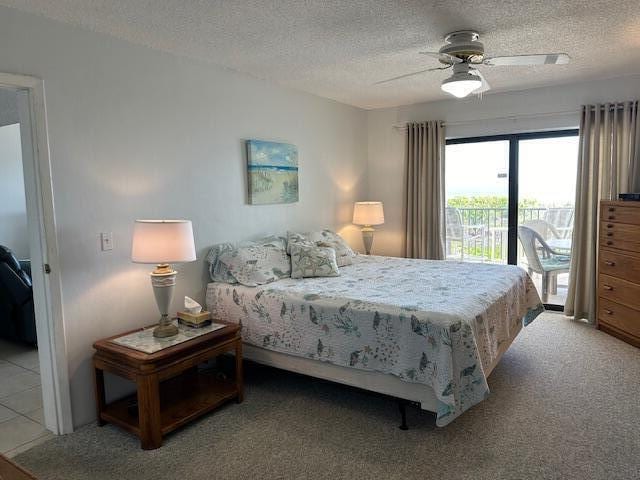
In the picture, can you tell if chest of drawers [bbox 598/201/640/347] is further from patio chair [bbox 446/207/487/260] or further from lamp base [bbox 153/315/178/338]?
lamp base [bbox 153/315/178/338]

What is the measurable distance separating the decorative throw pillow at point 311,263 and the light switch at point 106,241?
1436 mm

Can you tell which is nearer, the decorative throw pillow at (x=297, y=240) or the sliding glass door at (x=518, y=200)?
the decorative throw pillow at (x=297, y=240)

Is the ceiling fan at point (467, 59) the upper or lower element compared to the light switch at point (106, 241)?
upper

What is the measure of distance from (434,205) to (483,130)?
3.29ft

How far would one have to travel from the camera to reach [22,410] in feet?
10.0

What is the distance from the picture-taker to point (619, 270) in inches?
161

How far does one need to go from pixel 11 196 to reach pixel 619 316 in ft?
23.1

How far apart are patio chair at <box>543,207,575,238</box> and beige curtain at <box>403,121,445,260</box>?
1.16 metres

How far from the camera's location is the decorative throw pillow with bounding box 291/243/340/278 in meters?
3.78

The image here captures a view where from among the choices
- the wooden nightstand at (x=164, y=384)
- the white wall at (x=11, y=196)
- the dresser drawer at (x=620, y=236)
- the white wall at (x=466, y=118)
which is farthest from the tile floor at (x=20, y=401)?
the dresser drawer at (x=620, y=236)

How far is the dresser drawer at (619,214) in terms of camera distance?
388 cm

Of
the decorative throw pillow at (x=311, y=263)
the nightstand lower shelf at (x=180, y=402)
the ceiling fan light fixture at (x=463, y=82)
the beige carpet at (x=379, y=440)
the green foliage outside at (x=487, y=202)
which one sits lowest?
the beige carpet at (x=379, y=440)

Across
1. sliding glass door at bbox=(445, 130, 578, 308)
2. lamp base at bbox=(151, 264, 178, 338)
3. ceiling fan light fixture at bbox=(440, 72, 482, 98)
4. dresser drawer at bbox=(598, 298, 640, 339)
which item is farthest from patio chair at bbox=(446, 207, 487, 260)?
lamp base at bbox=(151, 264, 178, 338)

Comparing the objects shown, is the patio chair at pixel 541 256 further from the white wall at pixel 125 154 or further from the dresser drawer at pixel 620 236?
the white wall at pixel 125 154
